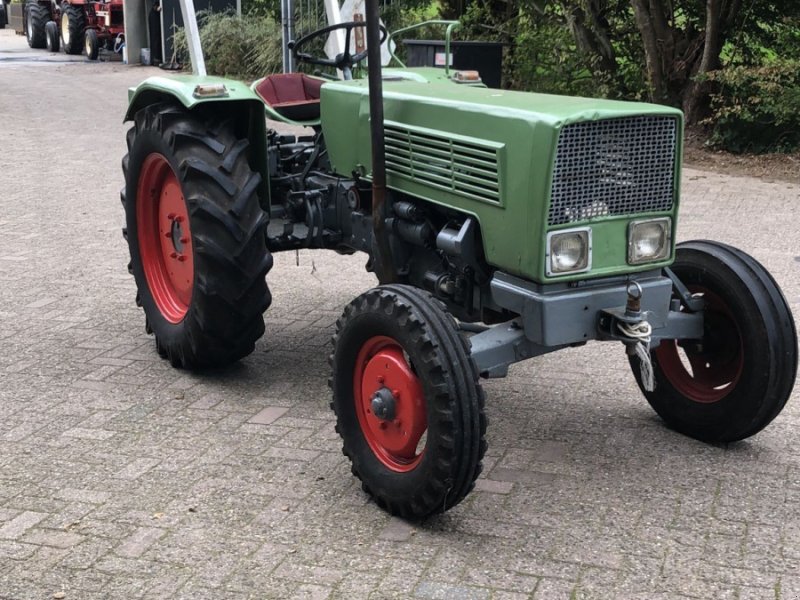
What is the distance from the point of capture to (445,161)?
4.08 metres

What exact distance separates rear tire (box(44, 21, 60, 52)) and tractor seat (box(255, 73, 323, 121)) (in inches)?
898

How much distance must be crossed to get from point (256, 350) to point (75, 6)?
2174 cm

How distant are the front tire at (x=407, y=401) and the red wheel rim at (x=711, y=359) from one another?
1123 millimetres

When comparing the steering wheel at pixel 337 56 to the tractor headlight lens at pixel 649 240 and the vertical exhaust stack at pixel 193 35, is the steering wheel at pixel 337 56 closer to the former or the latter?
the vertical exhaust stack at pixel 193 35

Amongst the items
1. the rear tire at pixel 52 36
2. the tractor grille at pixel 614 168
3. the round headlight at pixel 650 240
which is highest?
the rear tire at pixel 52 36

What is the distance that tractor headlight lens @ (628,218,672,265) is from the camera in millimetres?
3904

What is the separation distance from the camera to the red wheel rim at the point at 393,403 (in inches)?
147

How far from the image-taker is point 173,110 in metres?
5.09

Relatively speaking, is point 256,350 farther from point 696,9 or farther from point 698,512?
point 696,9

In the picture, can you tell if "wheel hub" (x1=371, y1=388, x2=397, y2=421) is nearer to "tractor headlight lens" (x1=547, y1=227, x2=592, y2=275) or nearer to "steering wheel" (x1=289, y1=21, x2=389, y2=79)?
"tractor headlight lens" (x1=547, y1=227, x2=592, y2=275)

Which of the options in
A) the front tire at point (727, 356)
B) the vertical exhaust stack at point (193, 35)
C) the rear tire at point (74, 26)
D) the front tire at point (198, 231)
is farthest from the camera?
the rear tire at point (74, 26)

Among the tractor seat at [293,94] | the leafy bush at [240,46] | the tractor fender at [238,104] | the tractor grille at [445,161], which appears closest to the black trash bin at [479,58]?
the tractor seat at [293,94]

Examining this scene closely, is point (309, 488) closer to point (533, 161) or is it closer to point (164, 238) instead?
point (533, 161)

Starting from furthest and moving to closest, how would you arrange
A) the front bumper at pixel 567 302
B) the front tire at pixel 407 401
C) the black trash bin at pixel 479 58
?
1. the black trash bin at pixel 479 58
2. the front bumper at pixel 567 302
3. the front tire at pixel 407 401
